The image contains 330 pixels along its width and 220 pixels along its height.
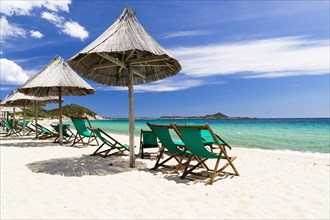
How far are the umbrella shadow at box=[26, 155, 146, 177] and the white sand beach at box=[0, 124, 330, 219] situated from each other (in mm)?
20

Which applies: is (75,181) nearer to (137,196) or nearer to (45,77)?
(137,196)

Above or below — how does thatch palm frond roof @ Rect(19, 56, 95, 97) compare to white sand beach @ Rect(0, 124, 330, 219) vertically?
above

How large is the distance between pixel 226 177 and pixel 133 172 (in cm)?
177

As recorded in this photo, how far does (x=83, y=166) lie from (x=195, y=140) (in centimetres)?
275

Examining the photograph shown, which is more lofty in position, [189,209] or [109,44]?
[109,44]

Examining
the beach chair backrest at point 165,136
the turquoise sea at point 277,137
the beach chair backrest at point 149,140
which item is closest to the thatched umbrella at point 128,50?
the beach chair backrest at point 165,136

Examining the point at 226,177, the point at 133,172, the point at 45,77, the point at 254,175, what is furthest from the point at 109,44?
the point at 45,77

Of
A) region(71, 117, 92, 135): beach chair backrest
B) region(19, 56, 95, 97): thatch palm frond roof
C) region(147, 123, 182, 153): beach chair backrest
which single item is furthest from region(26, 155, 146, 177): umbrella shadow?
region(19, 56, 95, 97): thatch palm frond roof

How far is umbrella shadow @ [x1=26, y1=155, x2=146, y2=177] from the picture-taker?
16.2 feet

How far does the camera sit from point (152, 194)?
11.7ft

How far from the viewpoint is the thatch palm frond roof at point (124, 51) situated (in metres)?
4.89

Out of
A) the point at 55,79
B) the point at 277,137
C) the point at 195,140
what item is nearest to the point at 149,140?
the point at 195,140

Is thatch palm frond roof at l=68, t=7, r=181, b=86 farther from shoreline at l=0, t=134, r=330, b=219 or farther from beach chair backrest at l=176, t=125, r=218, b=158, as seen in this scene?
shoreline at l=0, t=134, r=330, b=219

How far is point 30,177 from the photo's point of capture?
14.8ft
